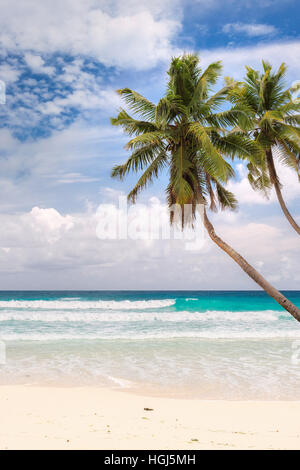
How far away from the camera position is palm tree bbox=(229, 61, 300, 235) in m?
9.88

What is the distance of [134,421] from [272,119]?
822cm

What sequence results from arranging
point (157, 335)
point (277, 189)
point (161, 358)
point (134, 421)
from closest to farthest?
point (134, 421)
point (277, 189)
point (161, 358)
point (157, 335)

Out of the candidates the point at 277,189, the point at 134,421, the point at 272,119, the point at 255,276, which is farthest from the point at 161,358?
the point at 272,119

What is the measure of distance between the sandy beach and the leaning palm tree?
324 centimetres

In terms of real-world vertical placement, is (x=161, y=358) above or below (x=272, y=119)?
below

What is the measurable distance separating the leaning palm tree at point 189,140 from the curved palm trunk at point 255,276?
2 cm

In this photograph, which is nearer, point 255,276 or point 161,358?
point 255,276

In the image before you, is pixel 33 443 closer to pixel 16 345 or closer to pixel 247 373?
pixel 247 373

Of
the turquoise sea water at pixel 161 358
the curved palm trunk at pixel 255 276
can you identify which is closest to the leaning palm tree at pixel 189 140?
the curved palm trunk at pixel 255 276

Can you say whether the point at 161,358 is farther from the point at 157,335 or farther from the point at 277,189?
the point at 277,189

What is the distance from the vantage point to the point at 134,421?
5707 millimetres

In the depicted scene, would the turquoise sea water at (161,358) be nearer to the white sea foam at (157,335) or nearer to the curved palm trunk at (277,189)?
the white sea foam at (157,335)

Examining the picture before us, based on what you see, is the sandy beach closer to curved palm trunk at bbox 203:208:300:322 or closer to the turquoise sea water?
the turquoise sea water

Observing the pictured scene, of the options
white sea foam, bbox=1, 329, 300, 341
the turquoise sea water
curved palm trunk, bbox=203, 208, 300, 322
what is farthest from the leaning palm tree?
white sea foam, bbox=1, 329, 300, 341
